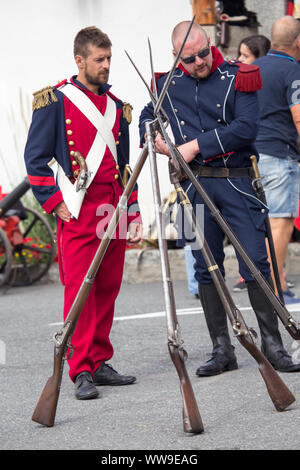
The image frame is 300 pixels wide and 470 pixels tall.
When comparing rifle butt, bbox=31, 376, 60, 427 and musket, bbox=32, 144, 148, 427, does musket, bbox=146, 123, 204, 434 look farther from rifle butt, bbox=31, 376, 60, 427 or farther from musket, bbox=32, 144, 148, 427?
rifle butt, bbox=31, 376, 60, 427

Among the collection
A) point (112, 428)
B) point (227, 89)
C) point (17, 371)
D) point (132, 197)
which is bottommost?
point (17, 371)

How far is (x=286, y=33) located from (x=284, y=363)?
2.84 m


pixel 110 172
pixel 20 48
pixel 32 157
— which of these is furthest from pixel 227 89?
pixel 20 48

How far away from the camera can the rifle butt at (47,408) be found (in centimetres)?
427

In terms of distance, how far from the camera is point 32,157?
5027 mm

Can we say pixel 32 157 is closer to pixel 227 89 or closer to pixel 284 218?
pixel 227 89

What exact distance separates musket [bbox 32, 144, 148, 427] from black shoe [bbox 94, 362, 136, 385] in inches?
31.8

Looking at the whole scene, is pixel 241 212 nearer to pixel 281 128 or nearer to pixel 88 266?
pixel 88 266

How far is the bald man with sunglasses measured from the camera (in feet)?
16.4

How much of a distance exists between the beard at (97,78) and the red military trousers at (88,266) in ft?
1.66

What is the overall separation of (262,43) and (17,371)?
11.3ft

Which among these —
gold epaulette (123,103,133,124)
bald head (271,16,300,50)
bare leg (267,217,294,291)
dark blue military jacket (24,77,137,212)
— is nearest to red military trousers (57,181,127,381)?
dark blue military jacket (24,77,137,212)

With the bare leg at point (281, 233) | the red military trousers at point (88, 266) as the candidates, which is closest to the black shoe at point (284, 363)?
the red military trousers at point (88, 266)

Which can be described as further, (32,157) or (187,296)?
(187,296)
